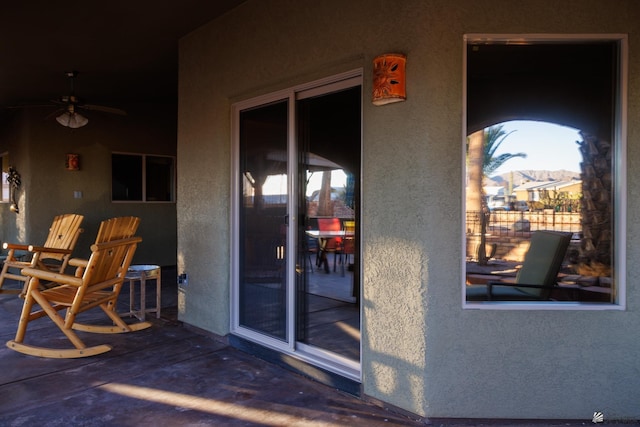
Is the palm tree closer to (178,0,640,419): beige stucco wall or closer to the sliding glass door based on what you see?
(178,0,640,419): beige stucco wall

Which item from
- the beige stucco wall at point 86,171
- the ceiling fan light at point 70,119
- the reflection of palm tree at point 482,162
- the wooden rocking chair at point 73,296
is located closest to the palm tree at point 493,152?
the reflection of palm tree at point 482,162

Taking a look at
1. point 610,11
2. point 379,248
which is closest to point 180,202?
point 379,248

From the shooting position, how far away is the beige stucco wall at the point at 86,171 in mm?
6676

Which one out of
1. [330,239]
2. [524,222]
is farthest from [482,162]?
[330,239]

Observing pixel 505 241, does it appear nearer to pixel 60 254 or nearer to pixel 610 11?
pixel 610 11

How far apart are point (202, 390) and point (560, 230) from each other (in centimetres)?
230

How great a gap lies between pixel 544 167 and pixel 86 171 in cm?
651

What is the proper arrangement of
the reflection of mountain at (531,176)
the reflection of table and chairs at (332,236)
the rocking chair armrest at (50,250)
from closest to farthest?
the reflection of mountain at (531,176) < the reflection of table and chairs at (332,236) < the rocking chair armrest at (50,250)

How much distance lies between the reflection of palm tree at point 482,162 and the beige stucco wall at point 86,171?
6.11 metres

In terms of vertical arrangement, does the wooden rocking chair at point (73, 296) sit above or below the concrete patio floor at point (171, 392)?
above

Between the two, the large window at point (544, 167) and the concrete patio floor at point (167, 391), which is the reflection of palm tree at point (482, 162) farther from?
the concrete patio floor at point (167, 391)

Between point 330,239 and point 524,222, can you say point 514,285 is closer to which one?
point 524,222

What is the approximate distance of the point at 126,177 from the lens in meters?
7.29

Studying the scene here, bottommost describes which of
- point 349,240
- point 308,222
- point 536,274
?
point 536,274
